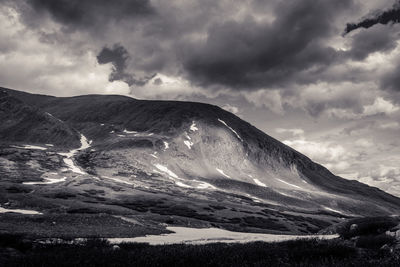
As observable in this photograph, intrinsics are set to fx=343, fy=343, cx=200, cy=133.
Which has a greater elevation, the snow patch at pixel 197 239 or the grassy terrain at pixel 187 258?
the grassy terrain at pixel 187 258

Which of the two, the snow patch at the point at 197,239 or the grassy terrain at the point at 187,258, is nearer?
the grassy terrain at the point at 187,258

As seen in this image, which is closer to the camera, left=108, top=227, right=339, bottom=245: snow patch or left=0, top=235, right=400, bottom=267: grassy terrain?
left=0, top=235, right=400, bottom=267: grassy terrain

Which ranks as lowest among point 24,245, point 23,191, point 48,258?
point 23,191

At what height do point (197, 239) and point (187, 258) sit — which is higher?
point (187, 258)

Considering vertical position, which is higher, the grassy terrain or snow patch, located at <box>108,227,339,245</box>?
the grassy terrain

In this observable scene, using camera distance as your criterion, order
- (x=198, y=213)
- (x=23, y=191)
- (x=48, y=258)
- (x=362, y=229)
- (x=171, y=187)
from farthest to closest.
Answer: (x=171, y=187), (x=23, y=191), (x=198, y=213), (x=362, y=229), (x=48, y=258)

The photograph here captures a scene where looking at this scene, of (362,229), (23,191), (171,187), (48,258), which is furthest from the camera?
(171,187)

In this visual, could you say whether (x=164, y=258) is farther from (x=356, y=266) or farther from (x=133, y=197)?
(x=133, y=197)

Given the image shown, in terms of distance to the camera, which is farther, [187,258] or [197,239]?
[197,239]

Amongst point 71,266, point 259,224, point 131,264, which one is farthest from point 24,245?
point 259,224

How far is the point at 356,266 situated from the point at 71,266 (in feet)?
20.9

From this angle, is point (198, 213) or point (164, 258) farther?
point (198, 213)

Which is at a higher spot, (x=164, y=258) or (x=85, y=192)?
(x=164, y=258)

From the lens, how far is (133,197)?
132 metres
